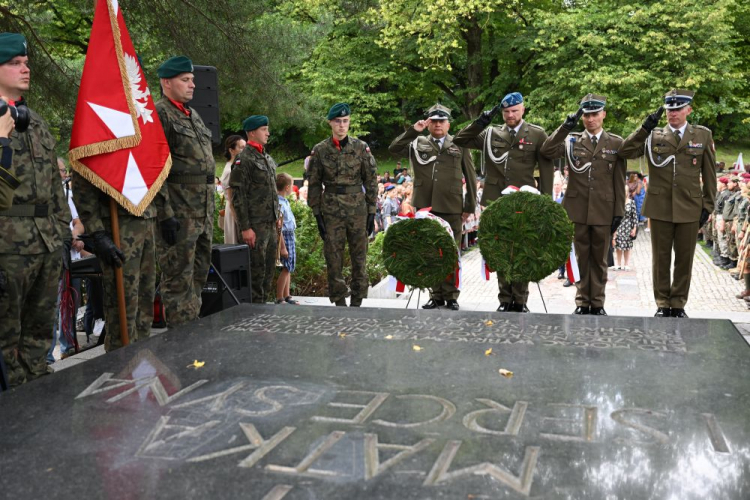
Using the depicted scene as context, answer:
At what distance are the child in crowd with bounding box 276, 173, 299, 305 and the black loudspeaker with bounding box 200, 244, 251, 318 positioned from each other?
1.40m

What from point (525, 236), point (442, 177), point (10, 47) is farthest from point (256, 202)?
point (10, 47)

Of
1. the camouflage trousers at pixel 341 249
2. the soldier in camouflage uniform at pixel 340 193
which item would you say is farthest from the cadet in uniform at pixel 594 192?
the camouflage trousers at pixel 341 249

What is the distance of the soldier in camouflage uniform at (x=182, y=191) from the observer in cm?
564

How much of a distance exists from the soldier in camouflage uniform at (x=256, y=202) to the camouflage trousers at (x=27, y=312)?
2.94 m

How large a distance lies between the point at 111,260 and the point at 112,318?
0.49 meters

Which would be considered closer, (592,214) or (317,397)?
(317,397)

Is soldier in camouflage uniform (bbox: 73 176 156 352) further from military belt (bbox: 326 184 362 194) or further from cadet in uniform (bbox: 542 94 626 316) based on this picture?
cadet in uniform (bbox: 542 94 626 316)

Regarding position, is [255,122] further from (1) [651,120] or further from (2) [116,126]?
(1) [651,120]

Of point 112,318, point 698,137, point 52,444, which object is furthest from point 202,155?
point 698,137

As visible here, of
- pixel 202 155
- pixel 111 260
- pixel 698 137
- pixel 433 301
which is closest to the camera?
pixel 111 260

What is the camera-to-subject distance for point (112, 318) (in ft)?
16.6

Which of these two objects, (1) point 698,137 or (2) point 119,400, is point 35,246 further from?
(1) point 698,137

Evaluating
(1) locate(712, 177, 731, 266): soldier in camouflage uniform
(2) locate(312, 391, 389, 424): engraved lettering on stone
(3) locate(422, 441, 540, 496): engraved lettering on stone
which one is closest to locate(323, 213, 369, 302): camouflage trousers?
(2) locate(312, 391, 389, 424): engraved lettering on stone

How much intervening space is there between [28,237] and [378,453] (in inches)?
107
